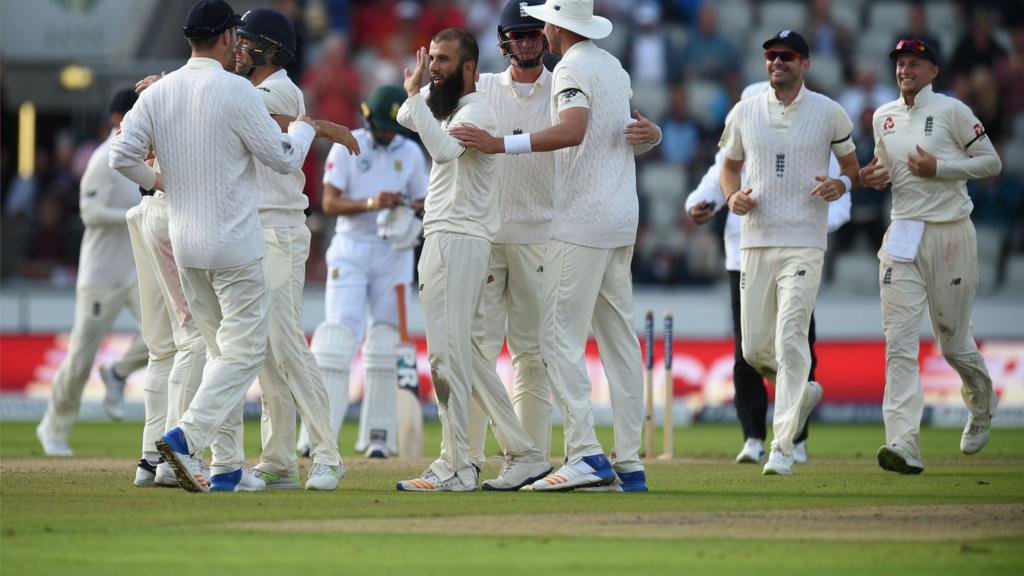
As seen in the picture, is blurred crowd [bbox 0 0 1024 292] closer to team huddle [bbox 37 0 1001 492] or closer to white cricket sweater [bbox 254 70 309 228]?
team huddle [bbox 37 0 1001 492]

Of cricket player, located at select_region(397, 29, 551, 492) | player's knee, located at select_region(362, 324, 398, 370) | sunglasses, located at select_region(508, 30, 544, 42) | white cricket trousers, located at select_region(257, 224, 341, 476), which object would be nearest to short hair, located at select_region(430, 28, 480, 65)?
cricket player, located at select_region(397, 29, 551, 492)

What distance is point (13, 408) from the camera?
17.7m

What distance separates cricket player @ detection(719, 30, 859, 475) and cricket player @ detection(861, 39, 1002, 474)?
0.50 meters

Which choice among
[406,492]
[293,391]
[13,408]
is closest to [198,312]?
[293,391]

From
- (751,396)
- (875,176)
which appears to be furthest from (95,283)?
(875,176)

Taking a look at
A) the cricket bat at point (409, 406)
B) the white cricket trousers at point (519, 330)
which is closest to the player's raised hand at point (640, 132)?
the white cricket trousers at point (519, 330)

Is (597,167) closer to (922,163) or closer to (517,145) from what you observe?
(517,145)

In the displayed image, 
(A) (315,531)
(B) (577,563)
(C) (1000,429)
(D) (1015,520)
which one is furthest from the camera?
(C) (1000,429)

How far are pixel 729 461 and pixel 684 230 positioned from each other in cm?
846

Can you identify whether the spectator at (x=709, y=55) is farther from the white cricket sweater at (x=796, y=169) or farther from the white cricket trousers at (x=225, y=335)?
the white cricket trousers at (x=225, y=335)

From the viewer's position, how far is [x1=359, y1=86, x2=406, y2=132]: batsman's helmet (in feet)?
41.3

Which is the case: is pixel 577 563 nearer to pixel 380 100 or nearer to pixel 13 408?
pixel 380 100

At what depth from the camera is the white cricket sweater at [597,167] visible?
8859 millimetres

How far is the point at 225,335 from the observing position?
8375 millimetres
